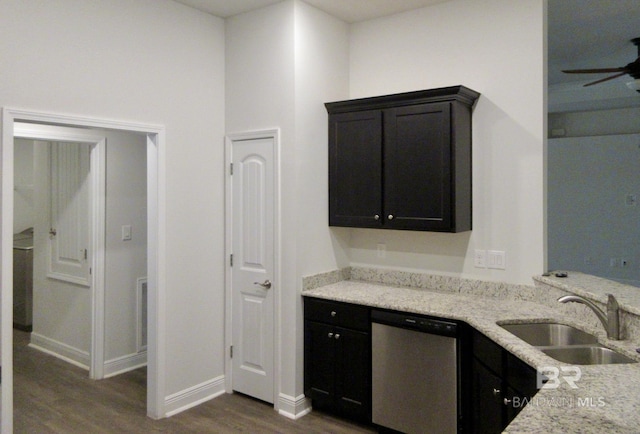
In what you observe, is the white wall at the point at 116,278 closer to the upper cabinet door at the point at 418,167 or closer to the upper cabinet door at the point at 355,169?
the upper cabinet door at the point at 355,169

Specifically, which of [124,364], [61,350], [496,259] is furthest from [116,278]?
[496,259]

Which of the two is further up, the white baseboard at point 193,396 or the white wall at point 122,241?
the white wall at point 122,241

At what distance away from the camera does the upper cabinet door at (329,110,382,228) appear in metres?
3.51

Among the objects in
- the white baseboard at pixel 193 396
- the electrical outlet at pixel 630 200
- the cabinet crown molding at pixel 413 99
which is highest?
the cabinet crown molding at pixel 413 99

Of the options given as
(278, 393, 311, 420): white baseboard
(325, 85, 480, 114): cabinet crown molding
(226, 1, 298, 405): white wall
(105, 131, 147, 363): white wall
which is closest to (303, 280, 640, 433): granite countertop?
(226, 1, 298, 405): white wall

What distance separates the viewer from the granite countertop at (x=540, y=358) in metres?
1.42

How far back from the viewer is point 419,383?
2988 millimetres

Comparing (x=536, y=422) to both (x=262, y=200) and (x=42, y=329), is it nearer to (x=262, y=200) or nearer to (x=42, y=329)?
(x=262, y=200)

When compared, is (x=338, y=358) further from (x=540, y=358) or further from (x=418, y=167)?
(x=540, y=358)

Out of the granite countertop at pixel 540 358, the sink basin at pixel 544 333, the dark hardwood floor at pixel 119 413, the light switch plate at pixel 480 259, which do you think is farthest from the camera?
the light switch plate at pixel 480 259

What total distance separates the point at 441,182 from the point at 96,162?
295 centimetres

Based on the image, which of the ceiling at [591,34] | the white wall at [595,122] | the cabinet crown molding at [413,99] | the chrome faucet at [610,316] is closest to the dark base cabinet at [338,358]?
the chrome faucet at [610,316]

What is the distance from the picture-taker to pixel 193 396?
144 inches

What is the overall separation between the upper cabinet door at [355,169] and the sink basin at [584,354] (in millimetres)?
1505
